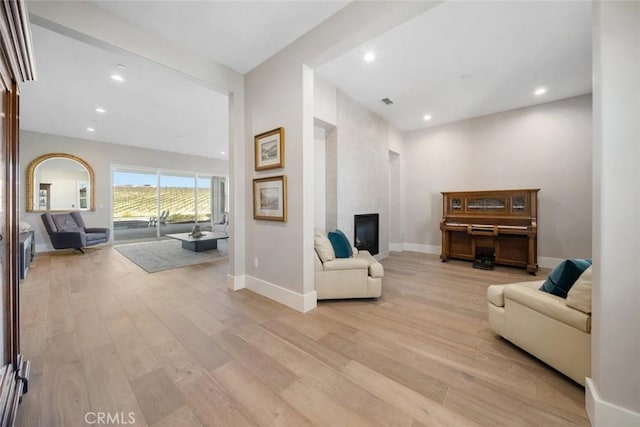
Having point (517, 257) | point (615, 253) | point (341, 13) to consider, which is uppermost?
point (341, 13)

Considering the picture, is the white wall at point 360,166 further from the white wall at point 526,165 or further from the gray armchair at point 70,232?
the gray armchair at point 70,232

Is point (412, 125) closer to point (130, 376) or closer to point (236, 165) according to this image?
point (236, 165)

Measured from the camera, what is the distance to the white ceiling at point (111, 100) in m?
2.82

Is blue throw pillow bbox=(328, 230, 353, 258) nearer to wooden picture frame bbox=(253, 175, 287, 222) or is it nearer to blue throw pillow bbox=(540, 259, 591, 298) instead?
wooden picture frame bbox=(253, 175, 287, 222)

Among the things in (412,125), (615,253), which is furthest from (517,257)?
(615,253)

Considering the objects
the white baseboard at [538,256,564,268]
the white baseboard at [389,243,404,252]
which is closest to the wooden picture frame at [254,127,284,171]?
the white baseboard at [389,243,404,252]

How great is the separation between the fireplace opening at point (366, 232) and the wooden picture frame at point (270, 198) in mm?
1888

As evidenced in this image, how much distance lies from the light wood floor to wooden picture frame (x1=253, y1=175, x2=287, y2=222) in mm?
1025

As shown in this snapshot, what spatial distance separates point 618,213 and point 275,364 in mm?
2140

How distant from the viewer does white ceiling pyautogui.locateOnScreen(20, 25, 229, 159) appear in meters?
2.82

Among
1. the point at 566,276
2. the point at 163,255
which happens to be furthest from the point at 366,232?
Result: the point at 163,255

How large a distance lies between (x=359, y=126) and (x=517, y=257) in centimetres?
370

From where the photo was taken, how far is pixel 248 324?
2.23 metres

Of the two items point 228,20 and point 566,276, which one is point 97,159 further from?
point 566,276
